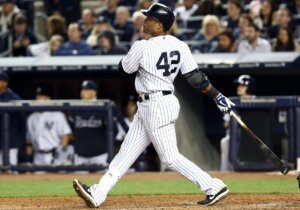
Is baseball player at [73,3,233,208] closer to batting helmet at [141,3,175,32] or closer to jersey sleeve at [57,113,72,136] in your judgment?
batting helmet at [141,3,175,32]

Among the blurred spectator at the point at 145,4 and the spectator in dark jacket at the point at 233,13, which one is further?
the blurred spectator at the point at 145,4

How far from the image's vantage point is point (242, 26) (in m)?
14.0

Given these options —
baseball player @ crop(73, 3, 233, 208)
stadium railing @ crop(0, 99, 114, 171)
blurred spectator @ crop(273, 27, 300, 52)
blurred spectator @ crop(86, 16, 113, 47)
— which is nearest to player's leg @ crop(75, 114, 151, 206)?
baseball player @ crop(73, 3, 233, 208)

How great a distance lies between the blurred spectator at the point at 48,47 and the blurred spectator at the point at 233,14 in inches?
96.3

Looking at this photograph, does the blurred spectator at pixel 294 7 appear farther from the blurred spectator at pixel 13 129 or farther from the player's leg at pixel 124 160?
the player's leg at pixel 124 160

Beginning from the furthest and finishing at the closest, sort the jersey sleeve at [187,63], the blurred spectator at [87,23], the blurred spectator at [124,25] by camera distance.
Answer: the blurred spectator at [87,23], the blurred spectator at [124,25], the jersey sleeve at [187,63]

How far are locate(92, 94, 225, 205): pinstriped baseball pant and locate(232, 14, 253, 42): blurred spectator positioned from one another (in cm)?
590

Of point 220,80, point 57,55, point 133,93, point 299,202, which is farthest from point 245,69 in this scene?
point 299,202

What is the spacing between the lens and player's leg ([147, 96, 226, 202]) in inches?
316

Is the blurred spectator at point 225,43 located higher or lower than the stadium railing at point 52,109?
higher

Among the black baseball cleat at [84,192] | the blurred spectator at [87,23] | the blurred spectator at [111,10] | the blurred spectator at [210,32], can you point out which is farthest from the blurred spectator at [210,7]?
the black baseball cleat at [84,192]

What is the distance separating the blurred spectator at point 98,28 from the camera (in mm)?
15023

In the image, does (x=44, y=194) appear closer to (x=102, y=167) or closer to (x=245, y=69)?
(x=102, y=167)

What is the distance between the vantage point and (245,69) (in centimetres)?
1368
